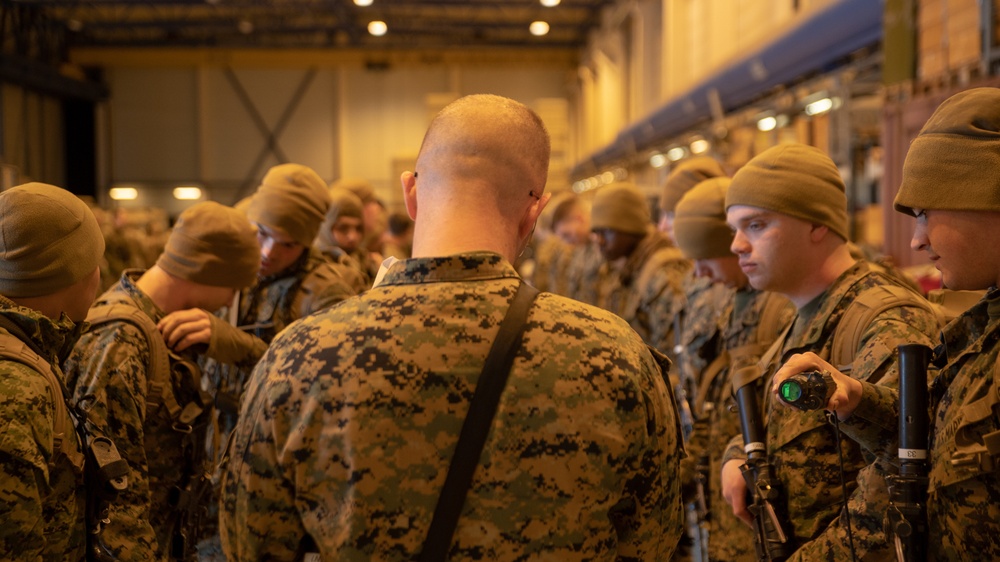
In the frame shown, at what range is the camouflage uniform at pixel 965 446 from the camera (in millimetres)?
1760

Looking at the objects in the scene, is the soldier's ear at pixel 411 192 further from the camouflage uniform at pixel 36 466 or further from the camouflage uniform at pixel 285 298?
the camouflage uniform at pixel 285 298

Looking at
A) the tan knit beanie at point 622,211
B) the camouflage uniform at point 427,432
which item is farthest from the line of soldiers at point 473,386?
the tan knit beanie at point 622,211

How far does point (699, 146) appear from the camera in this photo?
13.0m

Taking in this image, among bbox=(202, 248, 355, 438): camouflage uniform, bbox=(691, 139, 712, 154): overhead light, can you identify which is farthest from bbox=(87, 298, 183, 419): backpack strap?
bbox=(691, 139, 712, 154): overhead light

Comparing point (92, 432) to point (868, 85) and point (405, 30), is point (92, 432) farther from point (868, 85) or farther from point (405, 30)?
point (405, 30)

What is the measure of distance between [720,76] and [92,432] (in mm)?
9646

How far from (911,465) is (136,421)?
2.00m

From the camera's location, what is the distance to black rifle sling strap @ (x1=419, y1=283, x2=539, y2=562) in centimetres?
159

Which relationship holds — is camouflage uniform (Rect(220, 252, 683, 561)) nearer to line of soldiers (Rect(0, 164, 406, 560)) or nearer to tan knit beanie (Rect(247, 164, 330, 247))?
line of soldiers (Rect(0, 164, 406, 560))

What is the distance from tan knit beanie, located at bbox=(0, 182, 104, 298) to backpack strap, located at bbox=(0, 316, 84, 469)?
0.16 m

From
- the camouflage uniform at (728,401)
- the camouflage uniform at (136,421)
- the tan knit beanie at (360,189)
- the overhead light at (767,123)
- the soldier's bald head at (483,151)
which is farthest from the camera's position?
the overhead light at (767,123)

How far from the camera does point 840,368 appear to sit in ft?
8.13

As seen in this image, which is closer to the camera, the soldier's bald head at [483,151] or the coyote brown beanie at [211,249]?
the soldier's bald head at [483,151]

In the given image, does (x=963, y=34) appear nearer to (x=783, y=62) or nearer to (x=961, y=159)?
(x=783, y=62)
